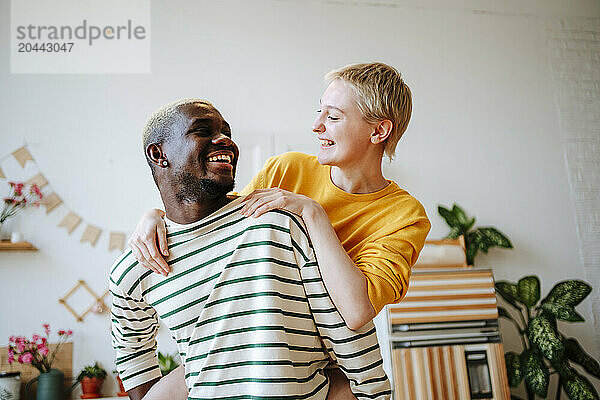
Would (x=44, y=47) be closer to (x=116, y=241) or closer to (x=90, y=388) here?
(x=116, y=241)

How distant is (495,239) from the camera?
444 centimetres

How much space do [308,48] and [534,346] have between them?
278 cm

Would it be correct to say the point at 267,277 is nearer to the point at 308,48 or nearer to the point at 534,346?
the point at 534,346

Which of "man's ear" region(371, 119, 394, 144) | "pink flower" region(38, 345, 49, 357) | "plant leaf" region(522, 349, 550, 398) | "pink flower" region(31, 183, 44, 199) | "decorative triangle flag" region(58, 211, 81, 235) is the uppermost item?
"pink flower" region(31, 183, 44, 199)

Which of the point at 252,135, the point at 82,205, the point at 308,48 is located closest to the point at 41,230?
the point at 82,205

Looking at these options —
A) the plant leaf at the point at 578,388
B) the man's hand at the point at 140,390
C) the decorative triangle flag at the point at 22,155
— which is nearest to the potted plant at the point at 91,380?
the decorative triangle flag at the point at 22,155

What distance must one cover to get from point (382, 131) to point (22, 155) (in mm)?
3302

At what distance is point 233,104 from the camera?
14.5 feet

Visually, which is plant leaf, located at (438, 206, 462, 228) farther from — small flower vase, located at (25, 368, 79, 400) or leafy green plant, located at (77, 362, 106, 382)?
small flower vase, located at (25, 368, 79, 400)

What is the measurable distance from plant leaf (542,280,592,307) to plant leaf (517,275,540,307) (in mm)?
148

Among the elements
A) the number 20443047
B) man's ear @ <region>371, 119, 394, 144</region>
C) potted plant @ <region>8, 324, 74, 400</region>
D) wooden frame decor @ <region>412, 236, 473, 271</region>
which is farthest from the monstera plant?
the number 20443047

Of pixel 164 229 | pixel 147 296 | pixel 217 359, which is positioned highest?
pixel 164 229

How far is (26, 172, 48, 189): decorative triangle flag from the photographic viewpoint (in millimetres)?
4059

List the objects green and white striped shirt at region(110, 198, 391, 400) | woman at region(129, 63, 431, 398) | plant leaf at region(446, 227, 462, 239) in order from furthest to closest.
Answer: plant leaf at region(446, 227, 462, 239) → woman at region(129, 63, 431, 398) → green and white striped shirt at region(110, 198, 391, 400)
